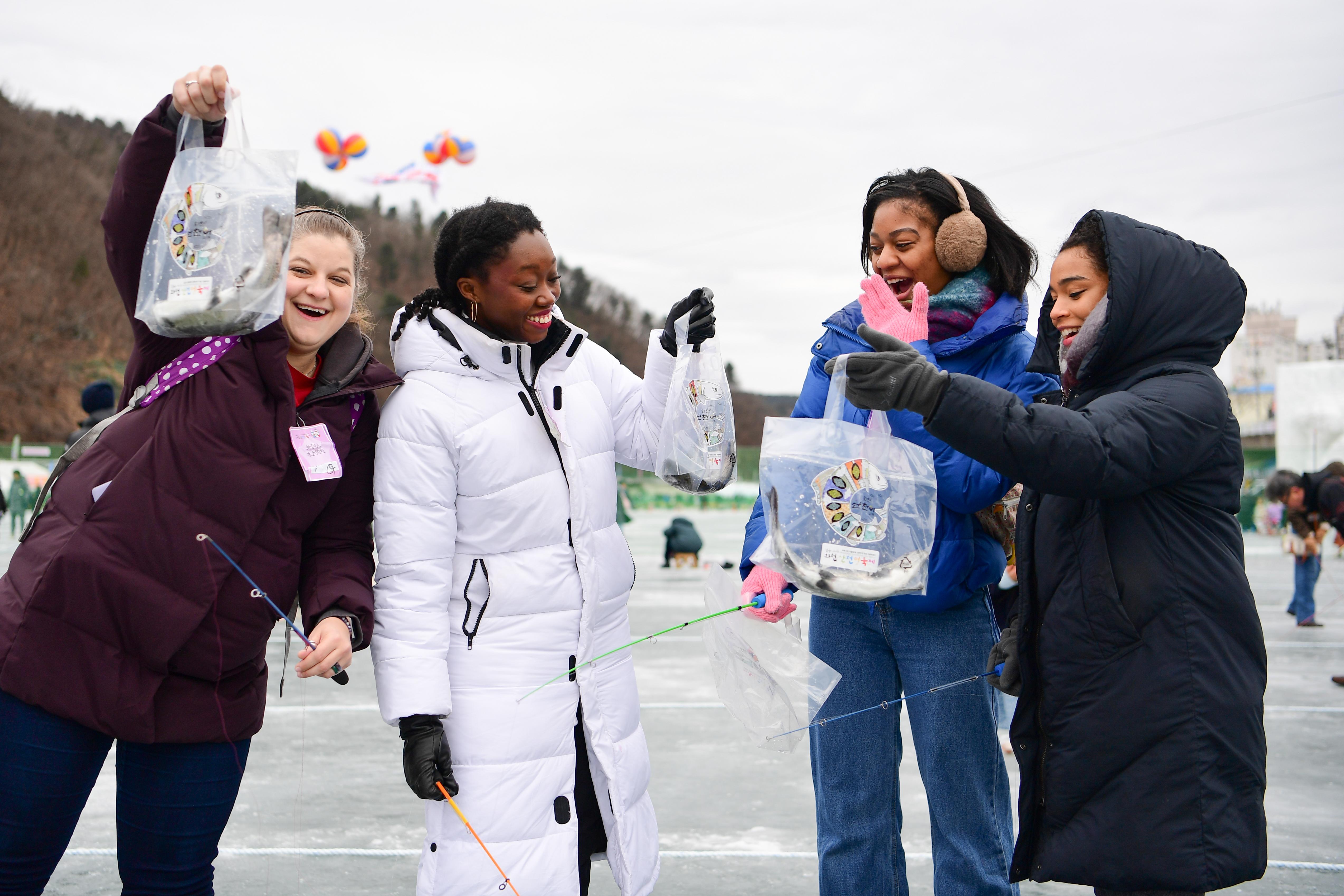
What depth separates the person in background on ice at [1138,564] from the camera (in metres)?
1.86

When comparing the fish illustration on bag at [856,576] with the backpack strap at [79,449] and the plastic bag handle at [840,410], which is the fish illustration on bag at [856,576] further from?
the backpack strap at [79,449]

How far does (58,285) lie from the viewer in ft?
147

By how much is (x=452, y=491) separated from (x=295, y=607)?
0.40 m

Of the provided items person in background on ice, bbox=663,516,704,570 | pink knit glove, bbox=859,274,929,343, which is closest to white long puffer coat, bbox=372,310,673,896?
pink knit glove, bbox=859,274,929,343

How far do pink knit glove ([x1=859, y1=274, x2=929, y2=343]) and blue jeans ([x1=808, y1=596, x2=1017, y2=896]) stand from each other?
64cm

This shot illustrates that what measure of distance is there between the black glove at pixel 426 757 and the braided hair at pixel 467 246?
32.2 inches

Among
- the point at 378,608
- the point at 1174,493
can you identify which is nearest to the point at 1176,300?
the point at 1174,493

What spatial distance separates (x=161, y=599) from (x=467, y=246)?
949mm

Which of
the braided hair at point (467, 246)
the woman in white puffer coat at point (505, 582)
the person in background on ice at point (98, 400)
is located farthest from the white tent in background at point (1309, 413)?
the braided hair at point (467, 246)

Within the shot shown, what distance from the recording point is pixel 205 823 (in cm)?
201

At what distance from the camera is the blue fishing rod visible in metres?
1.95

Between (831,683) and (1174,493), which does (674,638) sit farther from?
(1174,493)

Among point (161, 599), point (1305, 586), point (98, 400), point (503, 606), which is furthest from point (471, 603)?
point (1305, 586)

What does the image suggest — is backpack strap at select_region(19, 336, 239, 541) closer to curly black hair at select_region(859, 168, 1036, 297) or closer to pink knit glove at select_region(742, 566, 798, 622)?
pink knit glove at select_region(742, 566, 798, 622)
